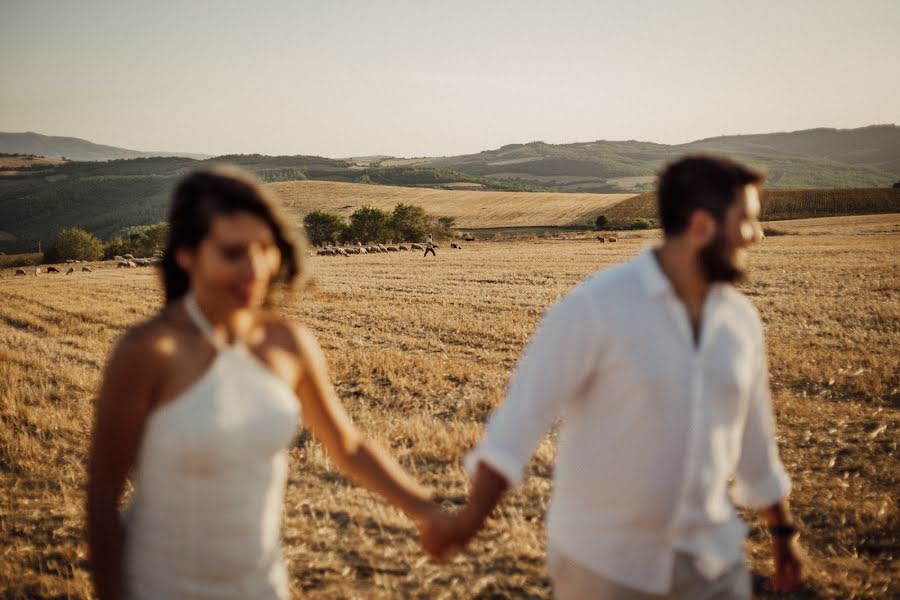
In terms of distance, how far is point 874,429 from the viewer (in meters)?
6.63

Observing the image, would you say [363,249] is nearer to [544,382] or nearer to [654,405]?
[544,382]

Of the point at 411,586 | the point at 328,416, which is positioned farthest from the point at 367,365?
the point at 328,416

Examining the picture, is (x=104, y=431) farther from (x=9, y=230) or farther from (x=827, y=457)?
(x=9, y=230)

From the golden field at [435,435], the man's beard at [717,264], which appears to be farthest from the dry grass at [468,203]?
the man's beard at [717,264]

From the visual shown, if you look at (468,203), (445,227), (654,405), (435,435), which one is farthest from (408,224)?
(654,405)

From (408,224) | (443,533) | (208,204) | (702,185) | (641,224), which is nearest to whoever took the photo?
(208,204)

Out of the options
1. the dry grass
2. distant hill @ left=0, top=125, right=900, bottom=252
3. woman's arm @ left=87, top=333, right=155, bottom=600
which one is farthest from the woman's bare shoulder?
the dry grass

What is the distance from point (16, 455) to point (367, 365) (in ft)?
15.3

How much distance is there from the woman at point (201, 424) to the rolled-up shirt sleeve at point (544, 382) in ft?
2.39

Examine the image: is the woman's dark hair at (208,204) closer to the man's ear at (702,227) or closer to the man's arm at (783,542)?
the man's ear at (702,227)

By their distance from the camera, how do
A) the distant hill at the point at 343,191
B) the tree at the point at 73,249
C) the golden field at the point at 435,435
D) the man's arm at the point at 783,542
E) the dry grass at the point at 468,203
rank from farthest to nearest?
the distant hill at the point at 343,191 < the dry grass at the point at 468,203 < the tree at the point at 73,249 < the golden field at the point at 435,435 < the man's arm at the point at 783,542

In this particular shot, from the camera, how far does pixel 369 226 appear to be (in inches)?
2430

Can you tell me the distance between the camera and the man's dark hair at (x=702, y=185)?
206cm

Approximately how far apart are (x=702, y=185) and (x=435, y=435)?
466 centimetres
